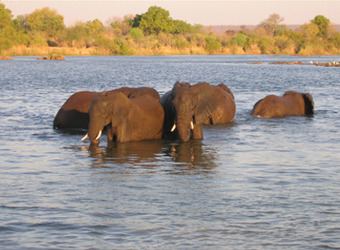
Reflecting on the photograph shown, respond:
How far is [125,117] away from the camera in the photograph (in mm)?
11945

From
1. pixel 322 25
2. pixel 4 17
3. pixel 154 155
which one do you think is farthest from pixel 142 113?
pixel 322 25

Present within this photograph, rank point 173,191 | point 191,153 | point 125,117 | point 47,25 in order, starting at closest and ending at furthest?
point 173,191 → point 191,153 → point 125,117 → point 47,25

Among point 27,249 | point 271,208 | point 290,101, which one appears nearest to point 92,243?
point 27,249

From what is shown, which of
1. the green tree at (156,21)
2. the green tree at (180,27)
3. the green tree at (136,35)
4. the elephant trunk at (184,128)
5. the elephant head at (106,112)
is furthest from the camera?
the green tree at (180,27)

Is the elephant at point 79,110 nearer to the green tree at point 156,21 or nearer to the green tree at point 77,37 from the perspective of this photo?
the green tree at point 77,37

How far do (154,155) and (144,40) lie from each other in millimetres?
90851

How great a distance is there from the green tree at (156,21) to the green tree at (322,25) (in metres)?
25.8

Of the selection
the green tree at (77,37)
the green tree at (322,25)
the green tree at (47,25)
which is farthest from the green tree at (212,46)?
the green tree at (47,25)

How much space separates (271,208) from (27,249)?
293cm

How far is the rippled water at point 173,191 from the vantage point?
6.59m

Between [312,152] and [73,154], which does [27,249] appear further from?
[312,152]

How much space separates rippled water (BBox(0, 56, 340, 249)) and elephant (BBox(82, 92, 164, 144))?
0.26m

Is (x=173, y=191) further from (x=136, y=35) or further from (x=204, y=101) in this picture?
(x=136, y=35)

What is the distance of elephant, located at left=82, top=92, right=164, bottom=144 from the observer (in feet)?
38.5
